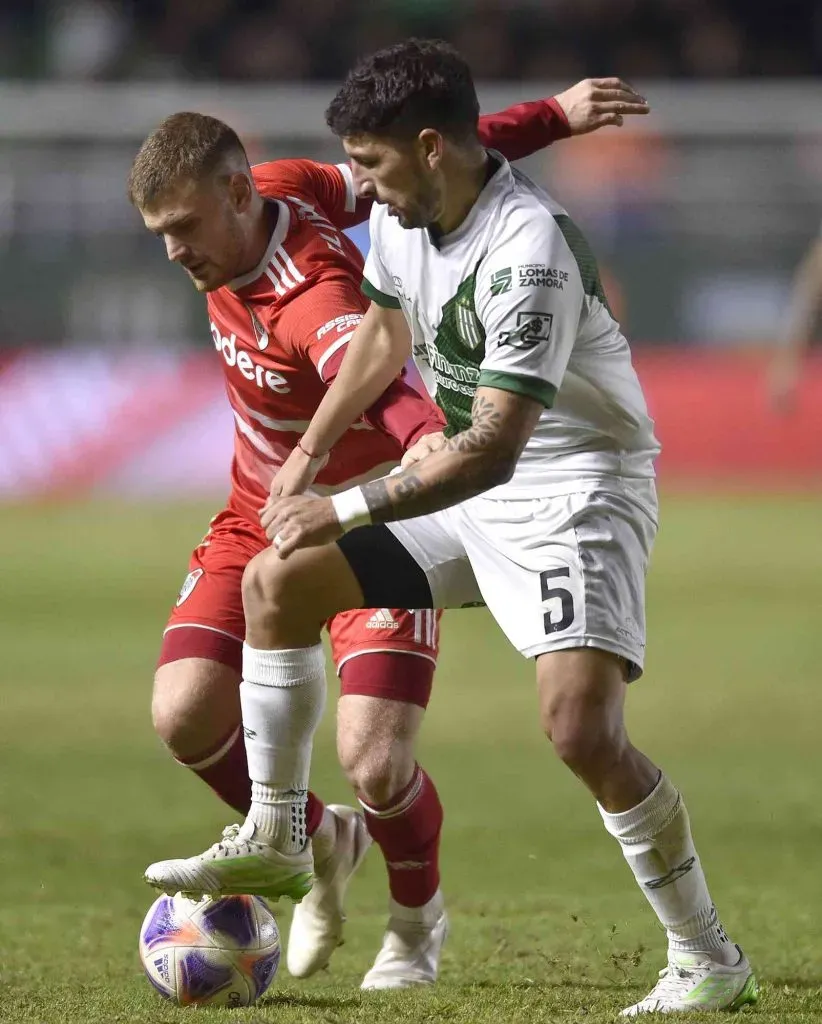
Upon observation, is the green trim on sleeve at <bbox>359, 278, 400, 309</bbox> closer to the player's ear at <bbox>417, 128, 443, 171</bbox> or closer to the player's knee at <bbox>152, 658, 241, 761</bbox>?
the player's ear at <bbox>417, 128, 443, 171</bbox>

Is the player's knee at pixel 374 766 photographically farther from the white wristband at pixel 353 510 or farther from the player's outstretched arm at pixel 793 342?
the player's outstretched arm at pixel 793 342

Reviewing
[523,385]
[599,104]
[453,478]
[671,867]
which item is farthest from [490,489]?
[599,104]

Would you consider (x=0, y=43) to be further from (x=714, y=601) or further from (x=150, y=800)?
(x=150, y=800)

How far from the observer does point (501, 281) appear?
3879mm

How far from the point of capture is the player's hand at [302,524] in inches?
153

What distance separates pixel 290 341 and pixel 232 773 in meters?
1.29

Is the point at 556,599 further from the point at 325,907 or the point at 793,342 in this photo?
the point at 793,342

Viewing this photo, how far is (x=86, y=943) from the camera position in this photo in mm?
5145

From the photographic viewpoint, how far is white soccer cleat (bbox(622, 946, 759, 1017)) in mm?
4102

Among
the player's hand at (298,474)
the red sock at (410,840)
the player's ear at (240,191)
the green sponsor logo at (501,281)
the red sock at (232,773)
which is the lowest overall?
the red sock at (410,840)

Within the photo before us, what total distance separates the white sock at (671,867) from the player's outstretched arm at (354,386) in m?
1.19

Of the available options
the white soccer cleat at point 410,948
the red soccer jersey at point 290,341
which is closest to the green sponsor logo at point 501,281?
the red soccer jersey at point 290,341

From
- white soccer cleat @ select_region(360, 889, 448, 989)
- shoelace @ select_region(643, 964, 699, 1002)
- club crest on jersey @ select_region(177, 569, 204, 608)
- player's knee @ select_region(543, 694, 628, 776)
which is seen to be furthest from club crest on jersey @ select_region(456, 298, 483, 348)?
white soccer cleat @ select_region(360, 889, 448, 989)

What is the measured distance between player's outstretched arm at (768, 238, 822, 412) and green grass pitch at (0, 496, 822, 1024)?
10.4 feet
